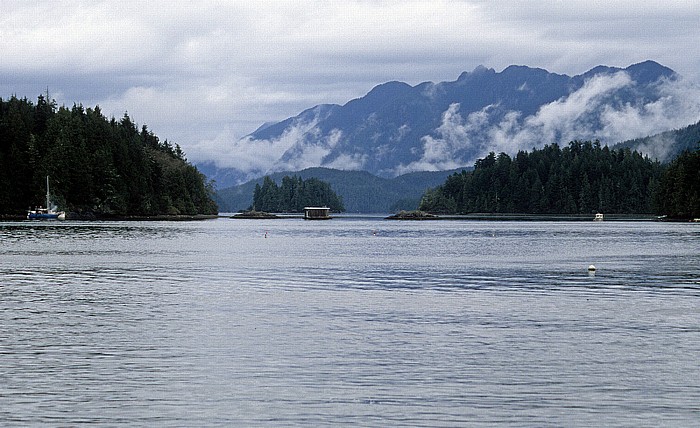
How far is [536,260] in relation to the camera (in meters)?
103

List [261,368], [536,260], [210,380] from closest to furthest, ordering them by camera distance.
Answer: [210,380] < [261,368] < [536,260]

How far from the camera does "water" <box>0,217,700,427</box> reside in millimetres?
26891

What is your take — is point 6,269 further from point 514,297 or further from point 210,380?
point 210,380

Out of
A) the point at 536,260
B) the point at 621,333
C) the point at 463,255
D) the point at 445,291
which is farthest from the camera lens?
the point at 463,255

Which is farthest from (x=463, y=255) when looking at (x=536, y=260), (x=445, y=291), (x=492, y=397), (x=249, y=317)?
(x=492, y=397)

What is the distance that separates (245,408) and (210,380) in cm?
432

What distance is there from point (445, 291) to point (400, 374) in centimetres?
3175

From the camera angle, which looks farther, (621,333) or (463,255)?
(463,255)

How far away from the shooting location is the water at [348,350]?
88.2 feet

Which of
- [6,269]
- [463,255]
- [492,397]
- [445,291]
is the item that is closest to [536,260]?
[463,255]

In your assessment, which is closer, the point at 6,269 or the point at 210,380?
the point at 210,380

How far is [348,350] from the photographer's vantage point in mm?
37156

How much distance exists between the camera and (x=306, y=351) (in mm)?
36938

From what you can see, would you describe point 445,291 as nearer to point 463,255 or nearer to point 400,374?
point 400,374
